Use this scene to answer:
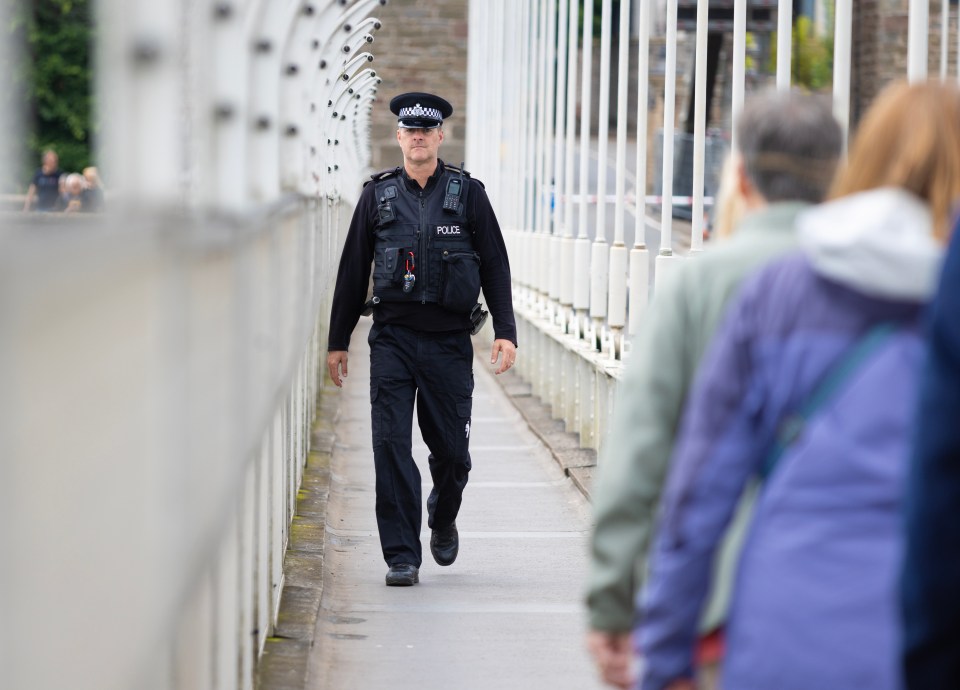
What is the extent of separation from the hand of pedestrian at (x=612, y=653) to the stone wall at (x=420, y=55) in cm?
3290

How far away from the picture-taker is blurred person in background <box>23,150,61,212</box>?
175cm

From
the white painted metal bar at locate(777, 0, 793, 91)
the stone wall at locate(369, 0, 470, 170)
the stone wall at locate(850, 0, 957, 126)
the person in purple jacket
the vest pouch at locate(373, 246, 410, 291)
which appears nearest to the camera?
the person in purple jacket

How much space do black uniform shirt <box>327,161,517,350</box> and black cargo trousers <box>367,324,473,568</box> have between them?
57 mm

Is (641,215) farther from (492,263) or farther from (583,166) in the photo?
(583,166)

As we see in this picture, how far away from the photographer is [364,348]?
824 inches

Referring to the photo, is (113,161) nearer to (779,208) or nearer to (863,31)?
(779,208)

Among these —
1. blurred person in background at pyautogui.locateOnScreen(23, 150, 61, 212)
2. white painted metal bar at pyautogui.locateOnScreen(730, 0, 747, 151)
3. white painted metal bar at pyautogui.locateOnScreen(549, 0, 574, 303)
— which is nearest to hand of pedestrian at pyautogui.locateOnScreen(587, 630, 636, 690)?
blurred person in background at pyautogui.locateOnScreen(23, 150, 61, 212)

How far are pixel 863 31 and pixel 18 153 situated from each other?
1671 inches

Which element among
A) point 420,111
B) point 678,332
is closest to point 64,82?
point 678,332

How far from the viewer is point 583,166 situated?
54.2ft

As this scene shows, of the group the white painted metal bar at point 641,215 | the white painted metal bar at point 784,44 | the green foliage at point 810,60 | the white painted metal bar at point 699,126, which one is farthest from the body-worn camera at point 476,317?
the green foliage at point 810,60

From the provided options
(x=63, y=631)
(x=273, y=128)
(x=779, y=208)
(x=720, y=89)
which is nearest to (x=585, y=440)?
(x=273, y=128)

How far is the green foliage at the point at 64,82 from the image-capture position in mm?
1567

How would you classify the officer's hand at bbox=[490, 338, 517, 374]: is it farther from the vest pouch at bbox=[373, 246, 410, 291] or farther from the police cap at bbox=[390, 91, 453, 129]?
the police cap at bbox=[390, 91, 453, 129]
